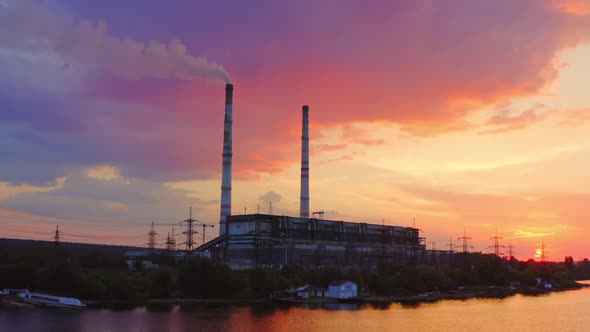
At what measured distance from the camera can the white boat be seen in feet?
152

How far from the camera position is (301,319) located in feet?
139

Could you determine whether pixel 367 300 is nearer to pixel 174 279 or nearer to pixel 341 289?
pixel 341 289

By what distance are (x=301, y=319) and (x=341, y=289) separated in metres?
16.7

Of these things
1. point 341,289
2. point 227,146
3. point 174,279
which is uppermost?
point 227,146

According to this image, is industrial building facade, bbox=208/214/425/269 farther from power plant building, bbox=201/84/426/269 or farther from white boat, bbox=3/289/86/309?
white boat, bbox=3/289/86/309

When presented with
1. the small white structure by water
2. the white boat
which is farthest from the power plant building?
the white boat

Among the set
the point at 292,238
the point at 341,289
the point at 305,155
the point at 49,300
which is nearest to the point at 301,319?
the point at 341,289

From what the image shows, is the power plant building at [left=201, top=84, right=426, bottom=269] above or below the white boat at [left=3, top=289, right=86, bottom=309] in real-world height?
above

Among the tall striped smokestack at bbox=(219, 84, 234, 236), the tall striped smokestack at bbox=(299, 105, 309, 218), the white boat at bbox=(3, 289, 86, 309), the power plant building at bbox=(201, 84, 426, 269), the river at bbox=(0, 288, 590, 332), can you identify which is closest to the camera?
the river at bbox=(0, 288, 590, 332)

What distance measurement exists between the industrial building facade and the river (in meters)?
29.8

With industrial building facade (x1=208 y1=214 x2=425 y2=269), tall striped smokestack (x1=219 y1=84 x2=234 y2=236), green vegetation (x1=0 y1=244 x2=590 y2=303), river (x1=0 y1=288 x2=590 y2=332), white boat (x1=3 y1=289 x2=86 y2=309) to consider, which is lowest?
river (x1=0 y1=288 x2=590 y2=332)

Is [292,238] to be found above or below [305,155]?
below

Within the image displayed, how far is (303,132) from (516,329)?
180 feet

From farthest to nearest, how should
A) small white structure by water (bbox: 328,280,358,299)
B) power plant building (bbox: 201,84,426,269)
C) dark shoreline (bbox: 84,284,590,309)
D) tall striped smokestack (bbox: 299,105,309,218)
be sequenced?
tall striped smokestack (bbox: 299,105,309,218)
power plant building (bbox: 201,84,426,269)
small white structure by water (bbox: 328,280,358,299)
dark shoreline (bbox: 84,284,590,309)
